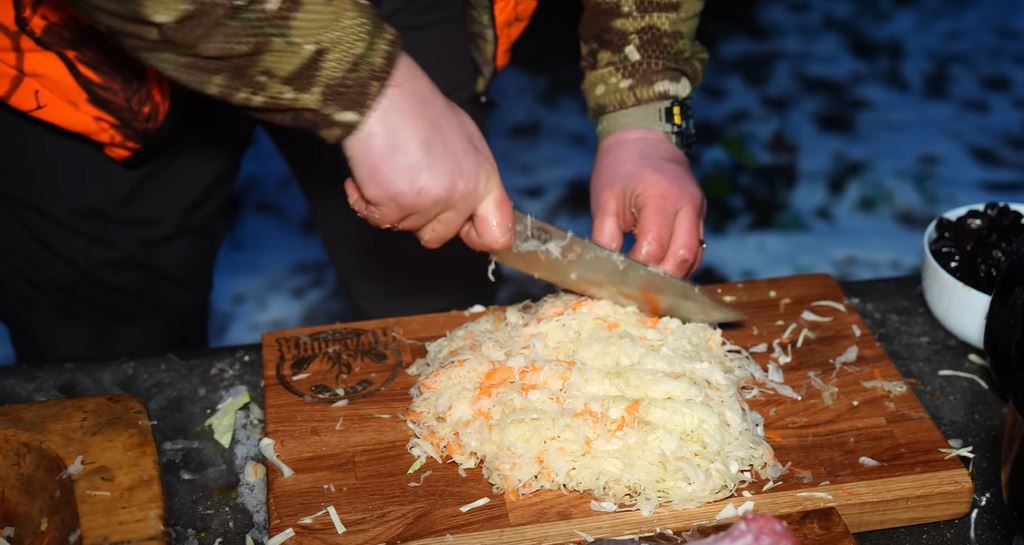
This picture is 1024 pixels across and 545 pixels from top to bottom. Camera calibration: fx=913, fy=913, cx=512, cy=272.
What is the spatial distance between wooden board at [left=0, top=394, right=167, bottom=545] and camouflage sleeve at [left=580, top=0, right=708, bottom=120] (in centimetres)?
137

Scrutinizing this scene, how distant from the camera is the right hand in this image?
5.31 ft

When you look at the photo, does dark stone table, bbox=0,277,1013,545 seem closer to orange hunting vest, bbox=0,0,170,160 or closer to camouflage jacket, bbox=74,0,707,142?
orange hunting vest, bbox=0,0,170,160

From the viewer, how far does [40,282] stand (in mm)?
2445

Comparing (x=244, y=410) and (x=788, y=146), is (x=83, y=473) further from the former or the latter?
(x=788, y=146)

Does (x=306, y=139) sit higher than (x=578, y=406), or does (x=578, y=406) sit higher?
(x=306, y=139)

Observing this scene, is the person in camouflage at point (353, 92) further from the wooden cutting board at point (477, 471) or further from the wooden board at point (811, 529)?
the wooden board at point (811, 529)

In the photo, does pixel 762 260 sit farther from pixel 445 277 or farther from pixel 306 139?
pixel 306 139

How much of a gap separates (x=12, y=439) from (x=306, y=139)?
1.18m

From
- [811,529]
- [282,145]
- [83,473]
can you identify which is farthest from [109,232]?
[811,529]

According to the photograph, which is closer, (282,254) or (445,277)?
(445,277)

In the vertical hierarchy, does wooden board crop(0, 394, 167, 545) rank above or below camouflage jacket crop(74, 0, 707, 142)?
below

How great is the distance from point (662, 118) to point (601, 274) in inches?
19.5

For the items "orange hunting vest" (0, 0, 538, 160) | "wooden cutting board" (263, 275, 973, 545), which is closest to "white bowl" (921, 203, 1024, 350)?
"wooden cutting board" (263, 275, 973, 545)

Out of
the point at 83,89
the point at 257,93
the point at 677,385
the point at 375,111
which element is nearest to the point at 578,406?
the point at 677,385
